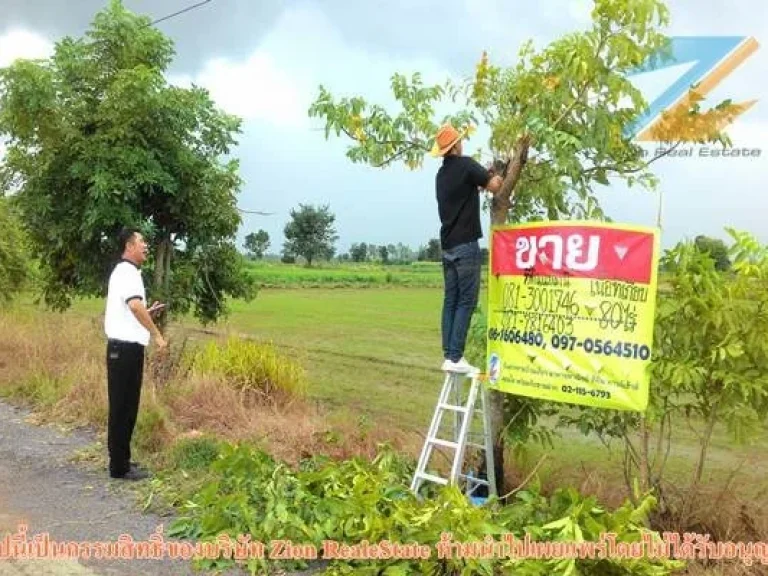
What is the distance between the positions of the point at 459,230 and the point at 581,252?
97 cm

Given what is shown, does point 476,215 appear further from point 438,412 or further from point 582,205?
point 438,412

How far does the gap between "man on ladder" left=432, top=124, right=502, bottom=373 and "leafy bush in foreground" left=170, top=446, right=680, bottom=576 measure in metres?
1.13

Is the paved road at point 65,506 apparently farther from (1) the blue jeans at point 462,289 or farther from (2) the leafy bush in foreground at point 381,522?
(1) the blue jeans at point 462,289

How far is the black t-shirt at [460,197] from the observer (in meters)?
6.13

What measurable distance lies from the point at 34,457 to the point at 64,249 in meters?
4.41

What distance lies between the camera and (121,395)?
22.8ft

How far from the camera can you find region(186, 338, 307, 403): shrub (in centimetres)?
944

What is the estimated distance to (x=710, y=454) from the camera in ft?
30.9

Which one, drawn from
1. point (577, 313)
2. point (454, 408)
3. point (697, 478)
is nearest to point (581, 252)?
point (577, 313)

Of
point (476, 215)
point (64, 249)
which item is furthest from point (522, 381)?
point (64, 249)

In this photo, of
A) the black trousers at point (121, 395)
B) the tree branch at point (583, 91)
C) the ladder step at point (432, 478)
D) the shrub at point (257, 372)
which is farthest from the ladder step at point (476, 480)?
the shrub at point (257, 372)

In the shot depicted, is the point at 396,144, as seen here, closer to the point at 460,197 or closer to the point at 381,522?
the point at 460,197

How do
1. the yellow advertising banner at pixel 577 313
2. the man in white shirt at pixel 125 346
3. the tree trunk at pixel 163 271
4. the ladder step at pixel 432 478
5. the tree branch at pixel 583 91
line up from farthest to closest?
the tree trunk at pixel 163 271
the man in white shirt at pixel 125 346
the tree branch at pixel 583 91
the ladder step at pixel 432 478
the yellow advertising banner at pixel 577 313

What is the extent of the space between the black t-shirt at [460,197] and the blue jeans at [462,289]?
9cm
